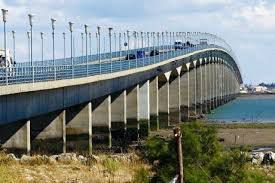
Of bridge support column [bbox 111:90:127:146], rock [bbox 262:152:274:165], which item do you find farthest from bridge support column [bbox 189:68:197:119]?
rock [bbox 262:152:274:165]

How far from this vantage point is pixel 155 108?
103 meters

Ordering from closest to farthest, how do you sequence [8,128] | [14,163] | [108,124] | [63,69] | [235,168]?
[235,168]
[14,163]
[8,128]
[63,69]
[108,124]

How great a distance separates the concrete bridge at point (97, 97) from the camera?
46.7m

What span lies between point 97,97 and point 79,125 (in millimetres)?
3794

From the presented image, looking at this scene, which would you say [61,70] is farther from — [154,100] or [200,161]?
[154,100]

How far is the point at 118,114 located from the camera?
8081cm

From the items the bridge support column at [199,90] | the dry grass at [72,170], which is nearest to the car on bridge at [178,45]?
the bridge support column at [199,90]

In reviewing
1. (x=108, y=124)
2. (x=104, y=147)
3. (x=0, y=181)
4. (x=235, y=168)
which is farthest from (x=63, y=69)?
(x=0, y=181)

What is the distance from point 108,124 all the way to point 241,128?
97.4 feet

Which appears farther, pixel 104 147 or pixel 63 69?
pixel 104 147

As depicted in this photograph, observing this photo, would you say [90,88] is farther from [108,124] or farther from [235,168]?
[235,168]

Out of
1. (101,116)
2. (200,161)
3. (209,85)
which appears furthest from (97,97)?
(209,85)

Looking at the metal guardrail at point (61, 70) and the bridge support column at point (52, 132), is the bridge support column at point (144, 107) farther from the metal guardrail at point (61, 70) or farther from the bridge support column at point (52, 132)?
the bridge support column at point (52, 132)

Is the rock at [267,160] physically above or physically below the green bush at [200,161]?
below
